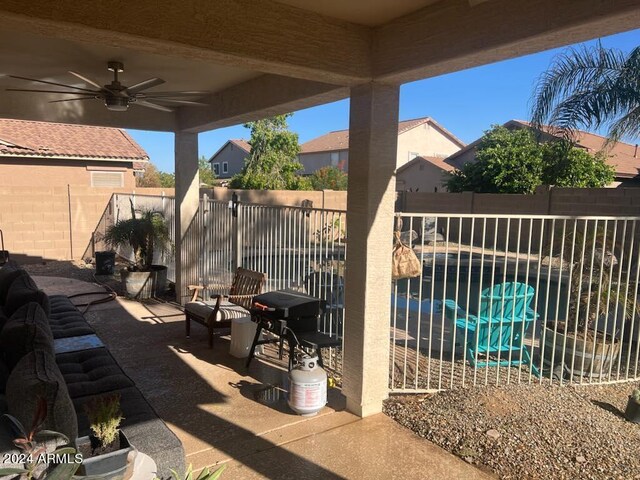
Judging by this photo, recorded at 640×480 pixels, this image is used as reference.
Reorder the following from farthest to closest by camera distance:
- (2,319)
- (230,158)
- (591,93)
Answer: (230,158) → (591,93) → (2,319)

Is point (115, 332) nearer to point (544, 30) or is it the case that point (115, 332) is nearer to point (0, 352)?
point (0, 352)

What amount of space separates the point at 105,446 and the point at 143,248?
270 inches

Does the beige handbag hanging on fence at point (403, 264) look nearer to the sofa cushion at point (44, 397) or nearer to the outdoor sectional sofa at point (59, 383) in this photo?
the outdoor sectional sofa at point (59, 383)

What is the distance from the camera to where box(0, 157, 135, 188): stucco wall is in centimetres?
1313

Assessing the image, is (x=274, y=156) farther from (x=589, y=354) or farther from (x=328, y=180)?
(x=589, y=354)

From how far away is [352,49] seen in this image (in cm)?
349

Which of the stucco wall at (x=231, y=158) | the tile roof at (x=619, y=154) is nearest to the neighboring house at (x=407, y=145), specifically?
the stucco wall at (x=231, y=158)

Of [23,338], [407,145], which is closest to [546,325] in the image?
[23,338]

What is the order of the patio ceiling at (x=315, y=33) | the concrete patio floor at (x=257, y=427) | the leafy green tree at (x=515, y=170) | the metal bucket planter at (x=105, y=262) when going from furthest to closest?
the leafy green tree at (x=515, y=170) → the metal bucket planter at (x=105, y=262) → the concrete patio floor at (x=257, y=427) → the patio ceiling at (x=315, y=33)

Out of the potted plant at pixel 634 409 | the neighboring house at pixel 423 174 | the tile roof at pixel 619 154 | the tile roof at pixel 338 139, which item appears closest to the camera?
the potted plant at pixel 634 409

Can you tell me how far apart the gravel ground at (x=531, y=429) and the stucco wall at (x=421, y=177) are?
25736 mm

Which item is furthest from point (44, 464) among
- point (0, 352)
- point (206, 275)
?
point (206, 275)

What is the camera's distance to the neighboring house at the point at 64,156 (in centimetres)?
1320

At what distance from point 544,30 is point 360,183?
65.5 inches
